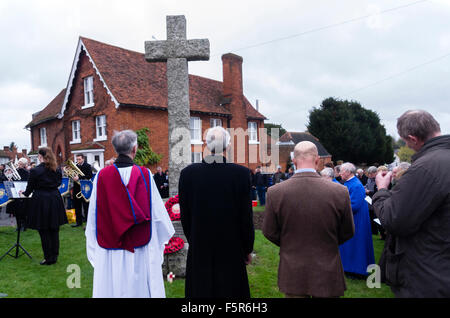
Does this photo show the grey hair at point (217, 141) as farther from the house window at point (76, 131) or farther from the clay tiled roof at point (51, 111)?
the clay tiled roof at point (51, 111)

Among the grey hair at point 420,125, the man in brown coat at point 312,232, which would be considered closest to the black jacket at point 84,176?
the man in brown coat at point 312,232

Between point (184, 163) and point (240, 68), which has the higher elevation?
point (240, 68)

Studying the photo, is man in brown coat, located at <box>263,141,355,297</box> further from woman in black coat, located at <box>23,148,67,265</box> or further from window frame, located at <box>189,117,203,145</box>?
window frame, located at <box>189,117,203,145</box>

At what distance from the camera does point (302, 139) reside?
41.6 metres

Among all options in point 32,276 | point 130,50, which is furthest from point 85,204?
point 130,50

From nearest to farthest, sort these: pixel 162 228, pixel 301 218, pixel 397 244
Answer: pixel 397 244, pixel 301 218, pixel 162 228

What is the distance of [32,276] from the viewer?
5.46 meters

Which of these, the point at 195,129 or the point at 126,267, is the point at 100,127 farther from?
the point at 126,267

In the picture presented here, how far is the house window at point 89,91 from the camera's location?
20531mm

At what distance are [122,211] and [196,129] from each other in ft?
64.6

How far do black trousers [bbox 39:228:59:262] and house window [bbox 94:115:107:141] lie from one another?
14.4 meters

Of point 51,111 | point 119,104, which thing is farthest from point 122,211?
point 51,111
